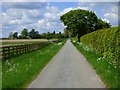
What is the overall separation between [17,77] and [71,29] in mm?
82919

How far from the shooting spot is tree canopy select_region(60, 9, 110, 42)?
9494 centimetres

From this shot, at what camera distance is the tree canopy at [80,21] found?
94938 millimetres

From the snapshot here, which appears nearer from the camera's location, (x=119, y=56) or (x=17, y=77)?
(x=17, y=77)

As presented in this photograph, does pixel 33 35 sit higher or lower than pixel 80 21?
lower

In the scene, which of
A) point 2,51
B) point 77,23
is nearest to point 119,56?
point 2,51

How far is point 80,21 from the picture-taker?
3765 inches

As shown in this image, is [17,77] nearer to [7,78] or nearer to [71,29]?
[7,78]

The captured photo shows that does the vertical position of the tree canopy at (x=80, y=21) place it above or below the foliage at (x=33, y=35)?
above

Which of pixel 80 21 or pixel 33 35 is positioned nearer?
pixel 80 21

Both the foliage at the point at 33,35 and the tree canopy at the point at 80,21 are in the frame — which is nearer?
the tree canopy at the point at 80,21

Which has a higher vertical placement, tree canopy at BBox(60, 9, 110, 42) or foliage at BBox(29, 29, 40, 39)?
tree canopy at BBox(60, 9, 110, 42)

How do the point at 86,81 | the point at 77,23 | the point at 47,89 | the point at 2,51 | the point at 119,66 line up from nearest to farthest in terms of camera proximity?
1. the point at 47,89
2. the point at 86,81
3. the point at 119,66
4. the point at 2,51
5. the point at 77,23

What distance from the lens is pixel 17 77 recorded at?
44.1ft

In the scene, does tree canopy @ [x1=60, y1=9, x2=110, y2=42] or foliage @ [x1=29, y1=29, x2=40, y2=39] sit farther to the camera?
foliage @ [x1=29, y1=29, x2=40, y2=39]
